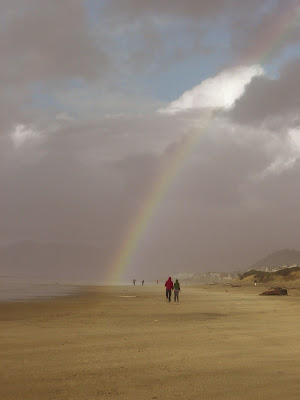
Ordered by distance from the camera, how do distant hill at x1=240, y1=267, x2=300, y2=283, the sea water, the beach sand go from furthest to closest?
distant hill at x1=240, y1=267, x2=300, y2=283 → the sea water → the beach sand

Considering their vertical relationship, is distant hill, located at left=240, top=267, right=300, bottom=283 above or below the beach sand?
above

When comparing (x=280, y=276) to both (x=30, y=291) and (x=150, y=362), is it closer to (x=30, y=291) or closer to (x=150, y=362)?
(x=30, y=291)

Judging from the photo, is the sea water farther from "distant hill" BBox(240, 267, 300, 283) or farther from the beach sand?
"distant hill" BBox(240, 267, 300, 283)

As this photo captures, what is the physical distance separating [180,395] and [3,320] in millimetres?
16293

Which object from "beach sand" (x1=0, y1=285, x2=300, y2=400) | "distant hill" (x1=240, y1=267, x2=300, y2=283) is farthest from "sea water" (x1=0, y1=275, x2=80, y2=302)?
"distant hill" (x1=240, y1=267, x2=300, y2=283)

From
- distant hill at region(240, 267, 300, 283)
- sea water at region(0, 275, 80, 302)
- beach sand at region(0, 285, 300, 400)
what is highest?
distant hill at region(240, 267, 300, 283)

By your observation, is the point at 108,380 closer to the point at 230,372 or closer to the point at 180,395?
the point at 180,395

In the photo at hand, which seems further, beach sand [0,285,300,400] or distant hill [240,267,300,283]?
distant hill [240,267,300,283]

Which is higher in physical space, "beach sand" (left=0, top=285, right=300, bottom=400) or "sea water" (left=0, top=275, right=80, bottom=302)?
"sea water" (left=0, top=275, right=80, bottom=302)

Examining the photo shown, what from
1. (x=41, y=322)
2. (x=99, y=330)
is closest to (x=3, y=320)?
(x=41, y=322)

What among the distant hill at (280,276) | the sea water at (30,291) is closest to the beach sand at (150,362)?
the sea water at (30,291)

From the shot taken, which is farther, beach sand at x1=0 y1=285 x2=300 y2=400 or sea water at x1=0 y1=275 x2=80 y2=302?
sea water at x1=0 y1=275 x2=80 y2=302

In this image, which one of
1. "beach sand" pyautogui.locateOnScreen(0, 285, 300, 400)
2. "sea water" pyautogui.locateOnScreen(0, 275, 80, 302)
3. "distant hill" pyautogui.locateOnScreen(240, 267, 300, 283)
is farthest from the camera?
"distant hill" pyautogui.locateOnScreen(240, 267, 300, 283)

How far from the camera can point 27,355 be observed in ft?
39.2
